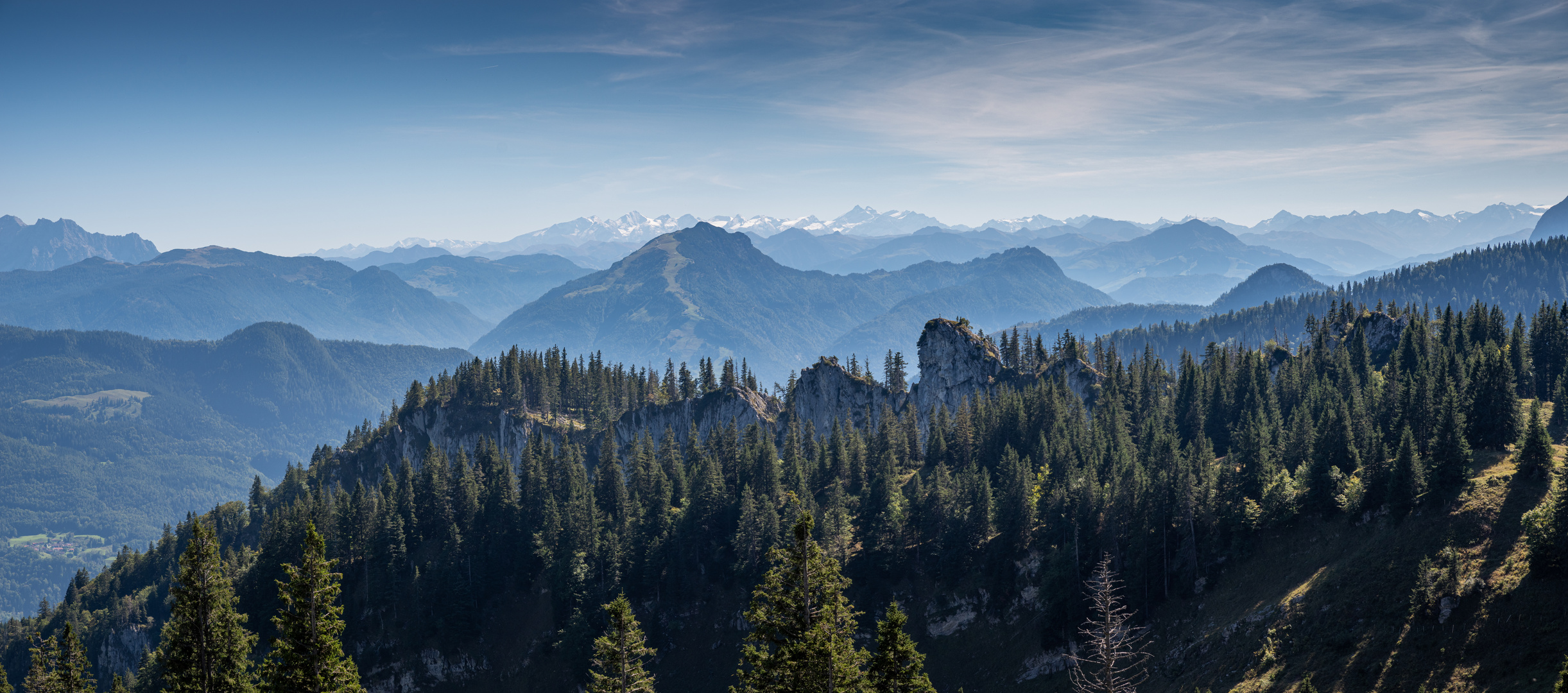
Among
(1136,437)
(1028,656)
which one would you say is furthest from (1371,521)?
(1136,437)

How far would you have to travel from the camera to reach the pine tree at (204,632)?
111 feet

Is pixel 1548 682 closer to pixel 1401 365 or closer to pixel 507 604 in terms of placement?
pixel 1401 365

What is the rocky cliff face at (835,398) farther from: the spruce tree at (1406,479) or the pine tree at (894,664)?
the pine tree at (894,664)

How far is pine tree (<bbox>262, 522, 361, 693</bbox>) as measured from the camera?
3259 cm

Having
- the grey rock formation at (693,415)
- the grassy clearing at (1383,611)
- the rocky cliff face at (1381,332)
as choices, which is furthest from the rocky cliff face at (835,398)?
the grassy clearing at (1383,611)

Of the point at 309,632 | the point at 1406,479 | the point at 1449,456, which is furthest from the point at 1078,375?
the point at 309,632

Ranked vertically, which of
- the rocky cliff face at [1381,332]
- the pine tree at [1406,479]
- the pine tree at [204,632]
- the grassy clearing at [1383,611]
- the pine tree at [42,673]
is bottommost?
the grassy clearing at [1383,611]

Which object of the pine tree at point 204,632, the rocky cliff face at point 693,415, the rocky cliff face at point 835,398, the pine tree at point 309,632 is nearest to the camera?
the pine tree at point 309,632

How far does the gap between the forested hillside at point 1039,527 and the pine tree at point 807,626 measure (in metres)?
46.9

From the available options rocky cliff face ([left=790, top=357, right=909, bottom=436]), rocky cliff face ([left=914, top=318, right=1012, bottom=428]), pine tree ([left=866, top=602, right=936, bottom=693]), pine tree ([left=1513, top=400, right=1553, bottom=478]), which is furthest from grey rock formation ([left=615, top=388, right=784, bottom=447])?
pine tree ([left=866, top=602, right=936, bottom=693])

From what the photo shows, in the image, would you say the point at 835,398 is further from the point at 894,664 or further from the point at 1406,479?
the point at 894,664

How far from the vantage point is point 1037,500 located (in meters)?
106

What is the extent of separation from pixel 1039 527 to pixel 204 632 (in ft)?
288

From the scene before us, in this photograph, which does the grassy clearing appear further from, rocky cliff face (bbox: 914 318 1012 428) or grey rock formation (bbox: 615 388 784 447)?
grey rock formation (bbox: 615 388 784 447)
